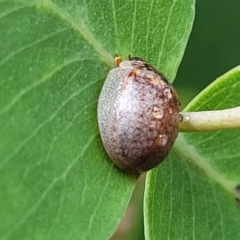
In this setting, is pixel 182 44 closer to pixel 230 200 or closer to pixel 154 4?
pixel 154 4

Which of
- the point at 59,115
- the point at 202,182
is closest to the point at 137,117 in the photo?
the point at 59,115

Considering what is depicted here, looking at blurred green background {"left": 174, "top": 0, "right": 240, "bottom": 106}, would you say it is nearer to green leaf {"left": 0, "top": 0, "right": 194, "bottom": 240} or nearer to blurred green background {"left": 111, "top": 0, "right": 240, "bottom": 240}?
blurred green background {"left": 111, "top": 0, "right": 240, "bottom": 240}

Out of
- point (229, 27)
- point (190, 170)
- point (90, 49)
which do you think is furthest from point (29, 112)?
point (229, 27)

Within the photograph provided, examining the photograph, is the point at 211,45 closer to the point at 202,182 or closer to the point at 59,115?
the point at 202,182

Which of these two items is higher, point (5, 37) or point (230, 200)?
point (5, 37)

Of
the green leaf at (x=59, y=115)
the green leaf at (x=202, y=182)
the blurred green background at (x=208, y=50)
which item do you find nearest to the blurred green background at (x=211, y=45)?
the blurred green background at (x=208, y=50)
